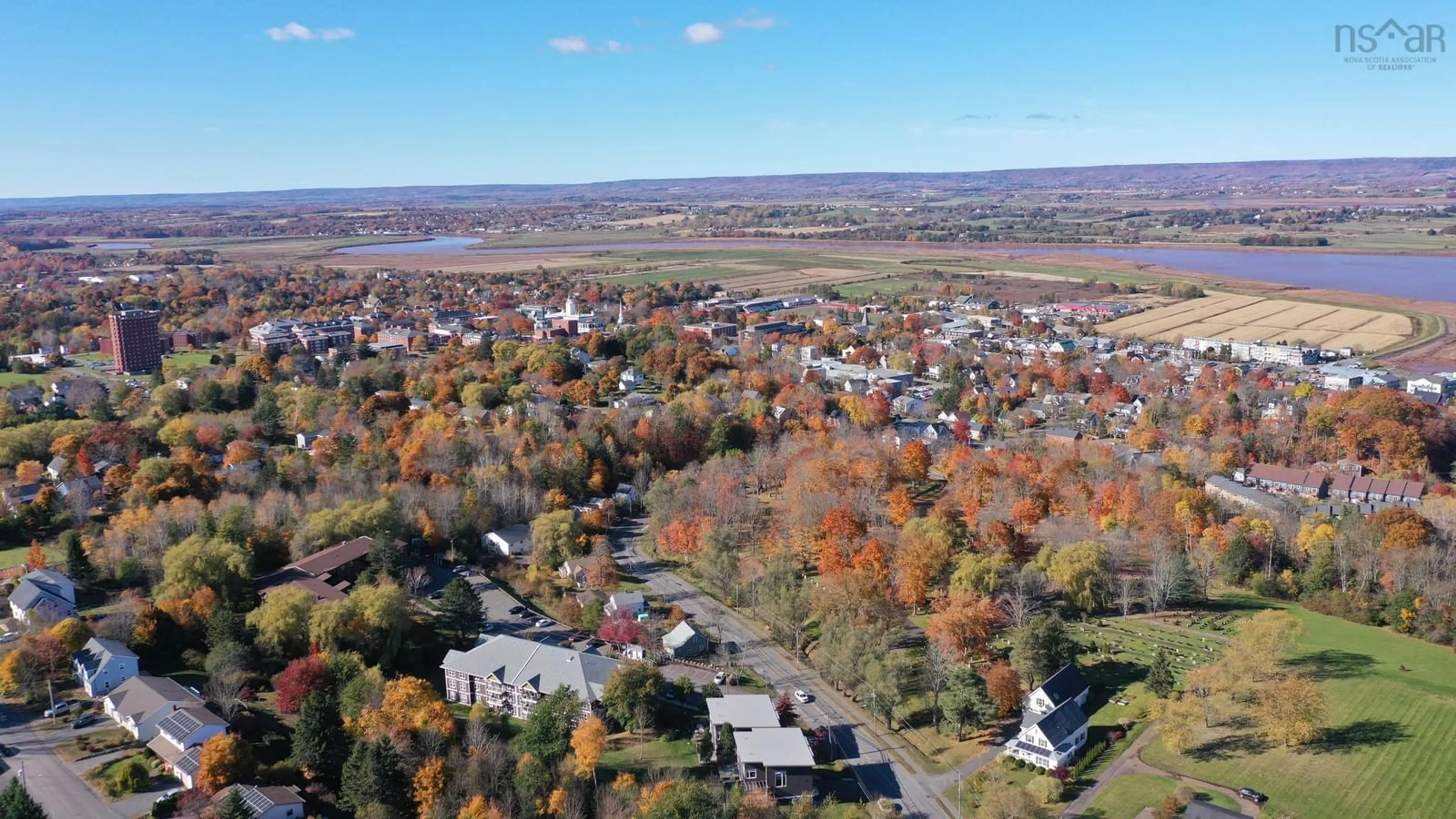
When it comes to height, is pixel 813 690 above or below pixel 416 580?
below

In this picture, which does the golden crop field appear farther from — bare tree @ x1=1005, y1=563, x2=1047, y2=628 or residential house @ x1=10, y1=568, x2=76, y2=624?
residential house @ x1=10, y1=568, x2=76, y2=624

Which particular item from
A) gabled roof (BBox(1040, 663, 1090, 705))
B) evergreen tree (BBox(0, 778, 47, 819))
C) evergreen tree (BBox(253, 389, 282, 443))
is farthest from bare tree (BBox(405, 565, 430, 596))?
evergreen tree (BBox(253, 389, 282, 443))

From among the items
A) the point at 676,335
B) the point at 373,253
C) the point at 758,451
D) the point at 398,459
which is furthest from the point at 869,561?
the point at 373,253

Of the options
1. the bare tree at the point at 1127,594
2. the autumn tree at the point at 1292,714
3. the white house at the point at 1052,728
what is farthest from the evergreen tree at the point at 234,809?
the bare tree at the point at 1127,594

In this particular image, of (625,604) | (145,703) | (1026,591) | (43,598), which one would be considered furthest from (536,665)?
(1026,591)

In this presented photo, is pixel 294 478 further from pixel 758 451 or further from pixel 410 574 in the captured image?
pixel 758 451

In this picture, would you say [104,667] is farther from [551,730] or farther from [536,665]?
[551,730]
